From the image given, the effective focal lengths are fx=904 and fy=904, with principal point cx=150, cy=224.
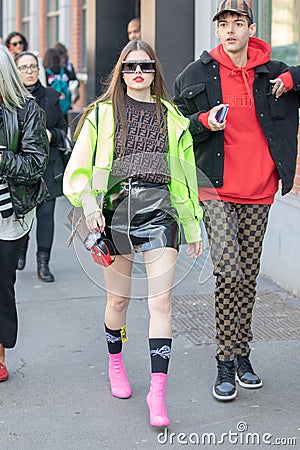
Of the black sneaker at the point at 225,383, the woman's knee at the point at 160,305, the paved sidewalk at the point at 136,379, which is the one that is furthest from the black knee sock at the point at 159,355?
the black sneaker at the point at 225,383

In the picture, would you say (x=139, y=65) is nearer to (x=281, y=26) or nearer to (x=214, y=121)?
(x=214, y=121)

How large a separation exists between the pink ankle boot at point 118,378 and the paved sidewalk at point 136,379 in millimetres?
53

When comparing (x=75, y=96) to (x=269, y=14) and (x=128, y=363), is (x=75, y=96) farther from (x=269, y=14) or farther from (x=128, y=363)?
(x=128, y=363)

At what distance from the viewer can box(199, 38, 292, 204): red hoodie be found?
4828 mm

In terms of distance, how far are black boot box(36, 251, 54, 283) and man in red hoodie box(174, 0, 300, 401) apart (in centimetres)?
321

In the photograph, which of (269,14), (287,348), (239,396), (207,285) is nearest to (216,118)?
(239,396)

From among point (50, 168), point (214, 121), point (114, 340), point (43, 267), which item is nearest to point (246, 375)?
point (114, 340)

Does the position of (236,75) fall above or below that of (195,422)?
above

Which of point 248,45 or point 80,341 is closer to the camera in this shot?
point 248,45

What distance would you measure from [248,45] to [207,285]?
2849 mm

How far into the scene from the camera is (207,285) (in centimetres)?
743

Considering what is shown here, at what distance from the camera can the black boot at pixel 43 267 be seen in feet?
26.0

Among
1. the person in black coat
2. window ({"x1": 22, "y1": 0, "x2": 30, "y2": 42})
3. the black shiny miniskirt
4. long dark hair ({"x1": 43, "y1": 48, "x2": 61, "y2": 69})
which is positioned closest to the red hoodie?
the black shiny miniskirt

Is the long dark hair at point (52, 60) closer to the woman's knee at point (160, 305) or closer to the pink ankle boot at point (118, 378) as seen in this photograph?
the pink ankle boot at point (118, 378)
